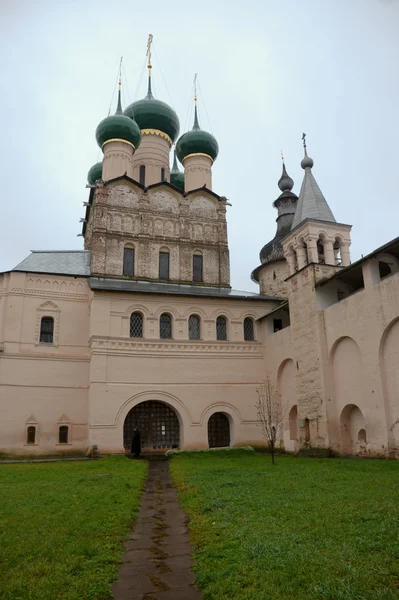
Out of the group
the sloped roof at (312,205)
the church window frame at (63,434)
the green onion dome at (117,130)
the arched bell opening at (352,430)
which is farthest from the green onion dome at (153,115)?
the arched bell opening at (352,430)

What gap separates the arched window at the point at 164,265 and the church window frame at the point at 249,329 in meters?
4.40

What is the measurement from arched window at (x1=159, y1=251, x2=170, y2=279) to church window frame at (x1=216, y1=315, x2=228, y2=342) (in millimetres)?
3536

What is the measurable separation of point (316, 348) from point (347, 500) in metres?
9.98

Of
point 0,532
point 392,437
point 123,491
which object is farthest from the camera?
point 392,437

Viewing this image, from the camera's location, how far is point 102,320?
64.0 ft

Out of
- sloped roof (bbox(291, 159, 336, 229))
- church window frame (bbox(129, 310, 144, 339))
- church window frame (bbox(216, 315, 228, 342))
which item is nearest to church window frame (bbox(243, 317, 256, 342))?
church window frame (bbox(216, 315, 228, 342))

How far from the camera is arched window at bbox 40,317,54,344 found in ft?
66.7

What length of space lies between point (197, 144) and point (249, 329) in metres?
11.2

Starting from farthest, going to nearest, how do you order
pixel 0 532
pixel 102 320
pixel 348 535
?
1. pixel 102 320
2. pixel 0 532
3. pixel 348 535

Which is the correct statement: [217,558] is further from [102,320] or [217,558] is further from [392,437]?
[102,320]

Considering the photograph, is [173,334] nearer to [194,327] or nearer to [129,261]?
[194,327]

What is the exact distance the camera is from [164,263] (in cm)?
2350

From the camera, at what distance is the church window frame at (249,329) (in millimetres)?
21844

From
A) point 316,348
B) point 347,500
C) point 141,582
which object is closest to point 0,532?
point 141,582
